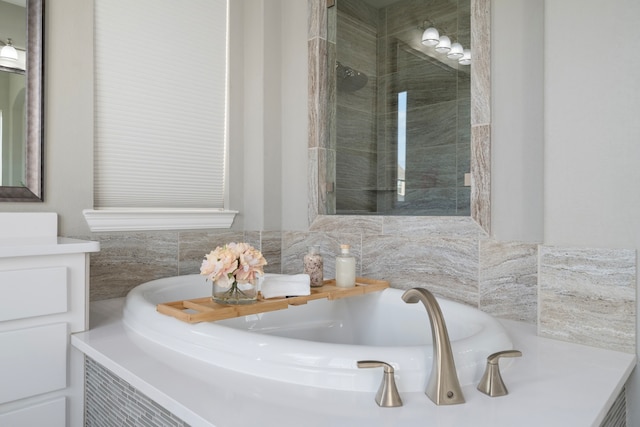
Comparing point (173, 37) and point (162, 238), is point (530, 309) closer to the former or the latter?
point (162, 238)

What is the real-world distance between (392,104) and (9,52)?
195 cm

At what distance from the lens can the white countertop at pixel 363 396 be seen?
0.95m

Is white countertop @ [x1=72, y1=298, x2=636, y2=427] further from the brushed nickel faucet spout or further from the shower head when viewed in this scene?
the shower head

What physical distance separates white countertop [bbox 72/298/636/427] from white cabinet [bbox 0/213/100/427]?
0.76 feet

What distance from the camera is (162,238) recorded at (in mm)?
2434

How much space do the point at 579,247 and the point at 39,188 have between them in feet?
7.15

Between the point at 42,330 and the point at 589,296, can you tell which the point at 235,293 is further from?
the point at 589,296

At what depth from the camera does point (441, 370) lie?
104cm

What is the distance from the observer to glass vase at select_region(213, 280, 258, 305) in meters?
1.57

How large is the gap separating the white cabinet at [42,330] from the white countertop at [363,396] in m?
0.23

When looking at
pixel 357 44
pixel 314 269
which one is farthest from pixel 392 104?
pixel 314 269

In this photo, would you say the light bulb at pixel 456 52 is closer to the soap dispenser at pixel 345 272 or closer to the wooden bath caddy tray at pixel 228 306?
the soap dispenser at pixel 345 272

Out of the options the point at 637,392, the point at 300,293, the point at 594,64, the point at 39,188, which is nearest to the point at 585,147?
the point at 594,64

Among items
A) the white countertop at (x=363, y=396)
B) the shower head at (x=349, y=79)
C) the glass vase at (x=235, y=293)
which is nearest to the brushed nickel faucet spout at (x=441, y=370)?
the white countertop at (x=363, y=396)
